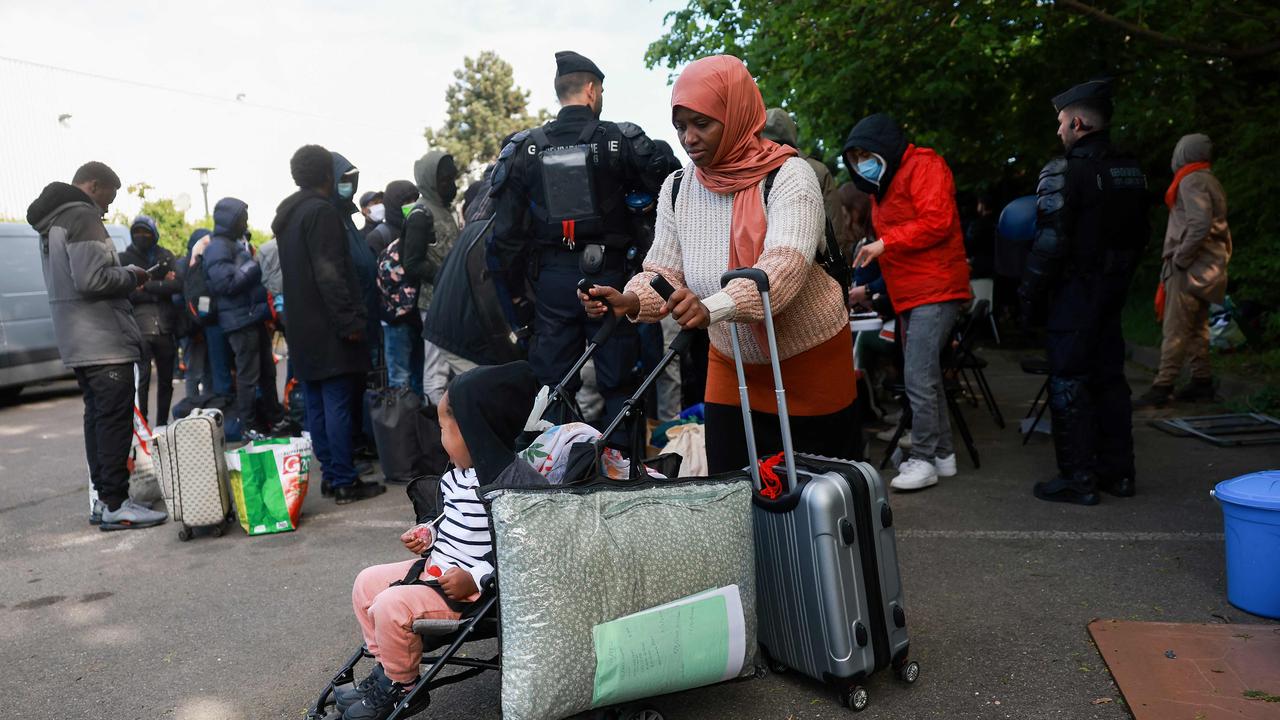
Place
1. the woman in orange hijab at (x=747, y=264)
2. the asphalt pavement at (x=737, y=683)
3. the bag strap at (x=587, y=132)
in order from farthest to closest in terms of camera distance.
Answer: the bag strap at (x=587, y=132) → the asphalt pavement at (x=737, y=683) → the woman in orange hijab at (x=747, y=264)

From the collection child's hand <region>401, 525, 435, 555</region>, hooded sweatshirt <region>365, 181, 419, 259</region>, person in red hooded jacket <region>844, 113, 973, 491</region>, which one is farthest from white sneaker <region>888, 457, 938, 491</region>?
hooded sweatshirt <region>365, 181, 419, 259</region>

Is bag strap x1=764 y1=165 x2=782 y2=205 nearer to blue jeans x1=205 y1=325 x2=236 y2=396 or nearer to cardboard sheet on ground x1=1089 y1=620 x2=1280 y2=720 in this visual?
cardboard sheet on ground x1=1089 y1=620 x2=1280 y2=720

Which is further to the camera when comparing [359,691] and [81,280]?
[81,280]

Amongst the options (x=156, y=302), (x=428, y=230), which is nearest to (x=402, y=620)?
(x=428, y=230)

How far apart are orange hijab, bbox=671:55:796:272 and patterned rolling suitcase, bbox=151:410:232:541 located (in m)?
3.70

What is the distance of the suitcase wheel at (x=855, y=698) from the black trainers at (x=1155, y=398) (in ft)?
19.2

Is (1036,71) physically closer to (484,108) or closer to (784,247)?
(784,247)

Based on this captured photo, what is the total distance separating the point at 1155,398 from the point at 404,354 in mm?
6107

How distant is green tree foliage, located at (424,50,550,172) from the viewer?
54.0 metres

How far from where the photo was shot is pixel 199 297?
27.4 feet

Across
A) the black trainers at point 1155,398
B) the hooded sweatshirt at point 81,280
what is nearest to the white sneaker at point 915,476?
the black trainers at point 1155,398

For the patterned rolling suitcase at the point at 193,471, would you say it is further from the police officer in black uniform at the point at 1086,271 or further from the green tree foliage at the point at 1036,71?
the green tree foliage at the point at 1036,71

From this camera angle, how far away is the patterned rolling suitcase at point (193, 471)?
5480 millimetres

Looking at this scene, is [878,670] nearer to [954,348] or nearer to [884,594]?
[884,594]
